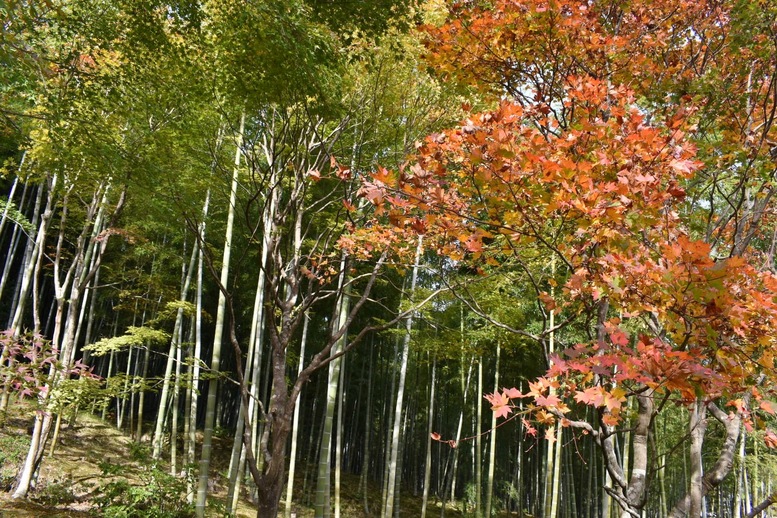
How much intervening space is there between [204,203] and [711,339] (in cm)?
763

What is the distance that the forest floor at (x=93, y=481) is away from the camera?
5633mm

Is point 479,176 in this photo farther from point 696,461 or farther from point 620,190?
point 696,461

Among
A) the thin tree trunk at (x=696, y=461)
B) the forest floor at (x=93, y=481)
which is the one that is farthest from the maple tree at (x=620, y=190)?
the forest floor at (x=93, y=481)

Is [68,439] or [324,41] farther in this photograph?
[68,439]

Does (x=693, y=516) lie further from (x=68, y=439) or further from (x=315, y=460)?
(x=315, y=460)

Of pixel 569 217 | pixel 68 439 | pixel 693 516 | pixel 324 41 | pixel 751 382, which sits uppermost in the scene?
pixel 324 41

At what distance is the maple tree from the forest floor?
5212 millimetres

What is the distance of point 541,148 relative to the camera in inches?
72.9

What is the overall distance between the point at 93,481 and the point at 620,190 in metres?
8.98

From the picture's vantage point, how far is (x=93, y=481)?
24.7ft

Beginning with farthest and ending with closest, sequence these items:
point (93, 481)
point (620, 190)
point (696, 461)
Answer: point (93, 481) → point (696, 461) → point (620, 190)

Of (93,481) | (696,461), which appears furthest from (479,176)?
(93,481)

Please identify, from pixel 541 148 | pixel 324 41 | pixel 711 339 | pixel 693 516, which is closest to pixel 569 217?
pixel 541 148

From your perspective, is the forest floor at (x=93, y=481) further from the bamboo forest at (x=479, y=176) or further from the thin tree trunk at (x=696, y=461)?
the thin tree trunk at (x=696, y=461)
